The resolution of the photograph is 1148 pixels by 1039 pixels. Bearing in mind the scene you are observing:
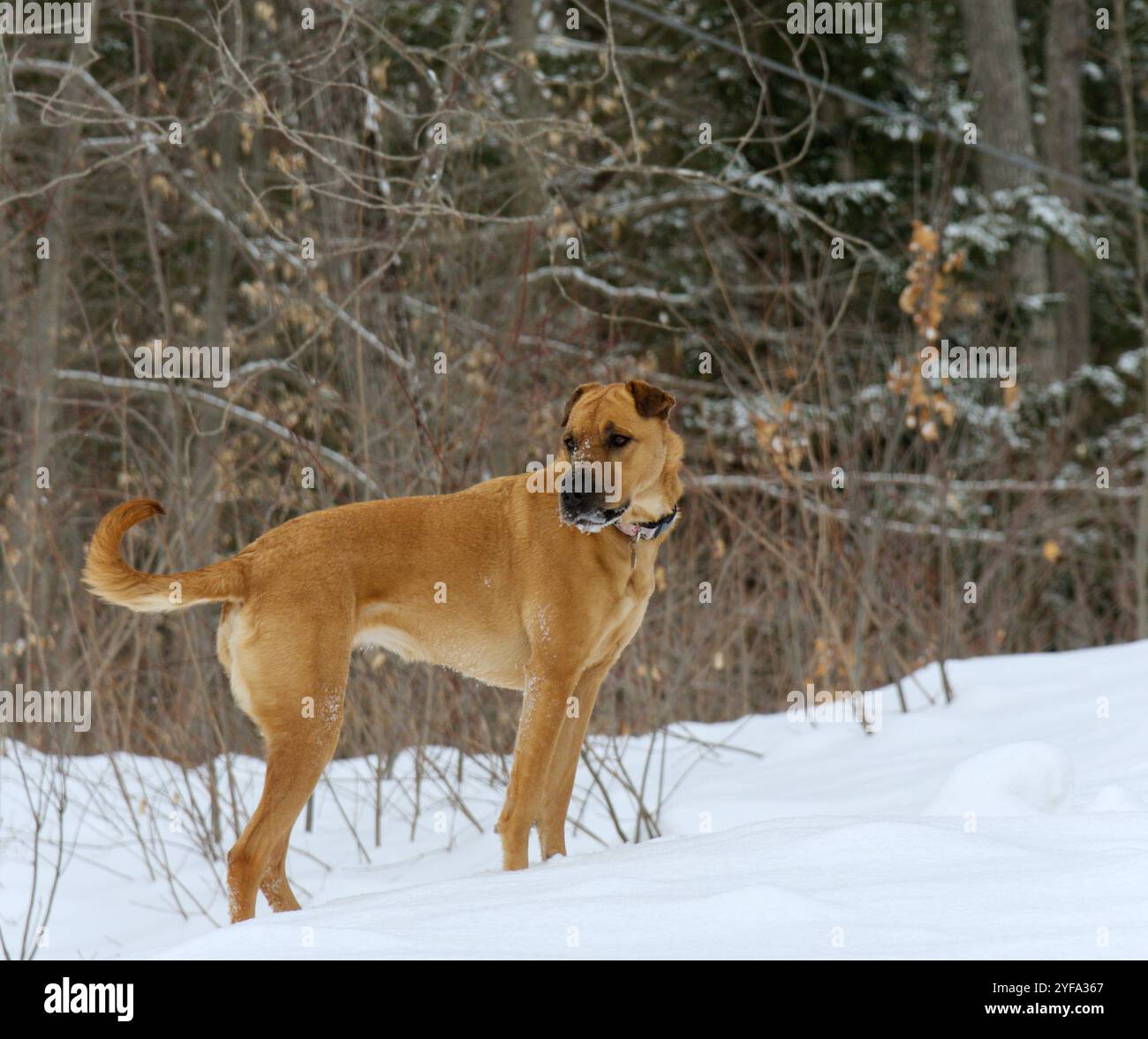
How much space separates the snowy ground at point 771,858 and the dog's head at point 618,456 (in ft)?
3.63

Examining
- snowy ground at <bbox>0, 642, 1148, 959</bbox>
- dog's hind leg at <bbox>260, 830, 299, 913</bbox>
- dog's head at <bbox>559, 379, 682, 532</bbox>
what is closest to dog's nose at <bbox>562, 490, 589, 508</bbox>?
dog's head at <bbox>559, 379, 682, 532</bbox>

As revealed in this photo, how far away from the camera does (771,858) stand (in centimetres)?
361

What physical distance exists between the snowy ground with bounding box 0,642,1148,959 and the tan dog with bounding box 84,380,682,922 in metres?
0.37

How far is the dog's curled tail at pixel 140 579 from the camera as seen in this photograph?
13.7 ft

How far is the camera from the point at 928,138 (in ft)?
50.1

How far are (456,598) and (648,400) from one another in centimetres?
96

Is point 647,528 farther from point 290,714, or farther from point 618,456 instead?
point 290,714

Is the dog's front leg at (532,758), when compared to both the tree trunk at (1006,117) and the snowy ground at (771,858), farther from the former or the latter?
the tree trunk at (1006,117)

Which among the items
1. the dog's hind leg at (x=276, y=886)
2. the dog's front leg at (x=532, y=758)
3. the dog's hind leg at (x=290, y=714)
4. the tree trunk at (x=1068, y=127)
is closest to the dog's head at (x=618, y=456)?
the dog's front leg at (x=532, y=758)

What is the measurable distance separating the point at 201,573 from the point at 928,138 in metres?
13.0

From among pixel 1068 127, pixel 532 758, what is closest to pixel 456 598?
pixel 532 758

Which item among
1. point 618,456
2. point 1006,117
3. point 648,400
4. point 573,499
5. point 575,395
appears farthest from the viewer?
point 1006,117

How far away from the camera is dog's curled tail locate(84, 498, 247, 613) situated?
13.7 feet

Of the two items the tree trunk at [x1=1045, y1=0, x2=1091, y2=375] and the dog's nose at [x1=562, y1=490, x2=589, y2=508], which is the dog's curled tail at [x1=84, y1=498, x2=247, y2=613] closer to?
the dog's nose at [x1=562, y1=490, x2=589, y2=508]
